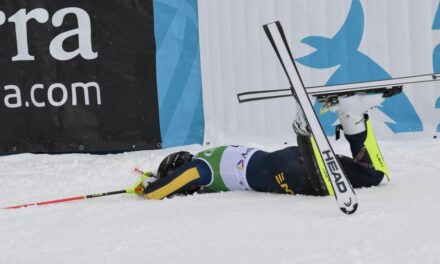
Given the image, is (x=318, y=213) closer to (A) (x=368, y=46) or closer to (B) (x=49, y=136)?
(A) (x=368, y=46)

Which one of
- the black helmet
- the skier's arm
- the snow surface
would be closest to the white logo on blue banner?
the snow surface

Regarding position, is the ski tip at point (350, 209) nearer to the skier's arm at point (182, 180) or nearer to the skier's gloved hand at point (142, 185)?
the skier's arm at point (182, 180)

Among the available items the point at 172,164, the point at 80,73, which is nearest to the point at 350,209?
the point at 172,164

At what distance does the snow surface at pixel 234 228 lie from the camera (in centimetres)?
247

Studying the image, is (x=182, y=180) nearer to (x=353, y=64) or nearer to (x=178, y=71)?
(x=178, y=71)

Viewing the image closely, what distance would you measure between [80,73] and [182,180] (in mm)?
3058

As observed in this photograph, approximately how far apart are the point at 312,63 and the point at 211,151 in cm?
247

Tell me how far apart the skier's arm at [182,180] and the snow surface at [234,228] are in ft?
0.44

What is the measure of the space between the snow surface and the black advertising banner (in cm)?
220

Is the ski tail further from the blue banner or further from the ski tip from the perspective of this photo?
the blue banner

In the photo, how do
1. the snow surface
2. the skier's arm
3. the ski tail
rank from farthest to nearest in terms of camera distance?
the skier's arm < the ski tail < the snow surface

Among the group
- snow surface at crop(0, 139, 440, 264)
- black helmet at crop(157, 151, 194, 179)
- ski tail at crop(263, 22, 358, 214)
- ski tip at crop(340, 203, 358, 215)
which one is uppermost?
ski tail at crop(263, 22, 358, 214)

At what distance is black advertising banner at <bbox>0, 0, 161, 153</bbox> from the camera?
6.60 m

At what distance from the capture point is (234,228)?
293 cm
